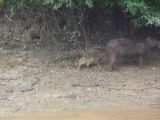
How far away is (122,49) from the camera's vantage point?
10.9 metres

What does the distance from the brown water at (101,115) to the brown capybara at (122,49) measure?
1.82 m

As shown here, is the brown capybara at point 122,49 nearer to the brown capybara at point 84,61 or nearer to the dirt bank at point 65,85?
the dirt bank at point 65,85

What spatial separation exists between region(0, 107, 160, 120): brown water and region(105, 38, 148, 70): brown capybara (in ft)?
5.98

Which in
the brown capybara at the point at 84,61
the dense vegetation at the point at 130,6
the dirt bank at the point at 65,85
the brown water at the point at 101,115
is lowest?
the brown water at the point at 101,115

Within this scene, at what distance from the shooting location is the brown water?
8867mm

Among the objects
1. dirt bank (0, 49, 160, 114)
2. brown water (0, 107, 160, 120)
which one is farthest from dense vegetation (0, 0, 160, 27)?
brown water (0, 107, 160, 120)

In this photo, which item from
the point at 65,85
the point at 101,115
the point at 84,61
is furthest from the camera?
the point at 84,61

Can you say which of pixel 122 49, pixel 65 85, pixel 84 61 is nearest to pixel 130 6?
pixel 122 49

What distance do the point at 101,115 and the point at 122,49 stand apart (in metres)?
2.24

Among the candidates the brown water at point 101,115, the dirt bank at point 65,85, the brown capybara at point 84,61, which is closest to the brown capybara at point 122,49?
the dirt bank at point 65,85

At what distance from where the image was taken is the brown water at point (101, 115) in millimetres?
8867

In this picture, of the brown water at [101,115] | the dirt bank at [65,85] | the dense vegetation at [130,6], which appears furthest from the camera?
the dense vegetation at [130,6]

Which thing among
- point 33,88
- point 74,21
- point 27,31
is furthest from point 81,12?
point 33,88

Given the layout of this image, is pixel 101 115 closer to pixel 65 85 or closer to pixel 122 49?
pixel 65 85
